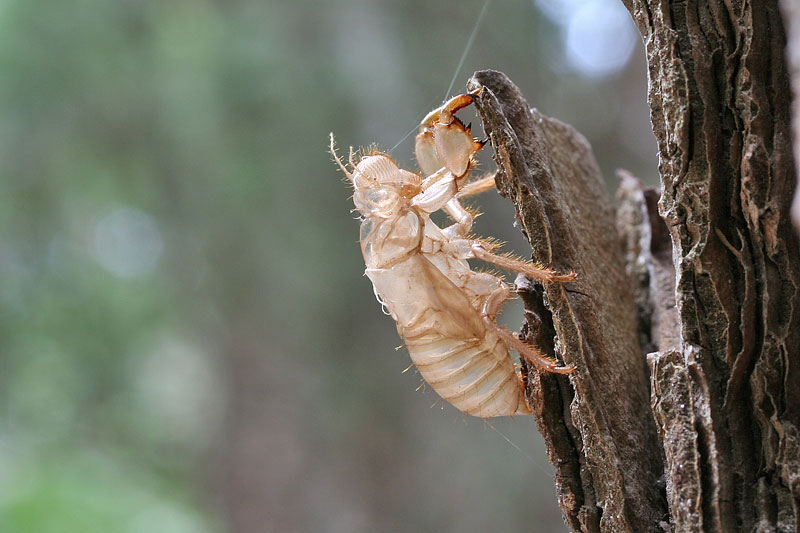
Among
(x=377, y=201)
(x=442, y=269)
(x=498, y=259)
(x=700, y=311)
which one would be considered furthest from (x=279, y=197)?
(x=700, y=311)

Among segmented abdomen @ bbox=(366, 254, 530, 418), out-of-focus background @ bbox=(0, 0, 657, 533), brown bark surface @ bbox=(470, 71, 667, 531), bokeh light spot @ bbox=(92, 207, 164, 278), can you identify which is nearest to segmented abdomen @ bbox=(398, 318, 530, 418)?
segmented abdomen @ bbox=(366, 254, 530, 418)

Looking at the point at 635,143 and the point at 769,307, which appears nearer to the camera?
the point at 769,307

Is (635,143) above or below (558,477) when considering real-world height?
above

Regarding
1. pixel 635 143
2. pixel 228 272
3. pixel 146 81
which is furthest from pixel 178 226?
pixel 635 143

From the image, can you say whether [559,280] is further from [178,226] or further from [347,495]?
[178,226]

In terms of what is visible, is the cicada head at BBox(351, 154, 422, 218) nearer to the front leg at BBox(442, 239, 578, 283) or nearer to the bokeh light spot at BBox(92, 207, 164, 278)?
the front leg at BBox(442, 239, 578, 283)

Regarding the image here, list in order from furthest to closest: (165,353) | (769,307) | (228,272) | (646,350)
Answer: (165,353) < (228,272) < (646,350) < (769,307)

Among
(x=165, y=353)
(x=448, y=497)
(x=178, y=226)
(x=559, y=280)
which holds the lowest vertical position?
(x=448, y=497)
